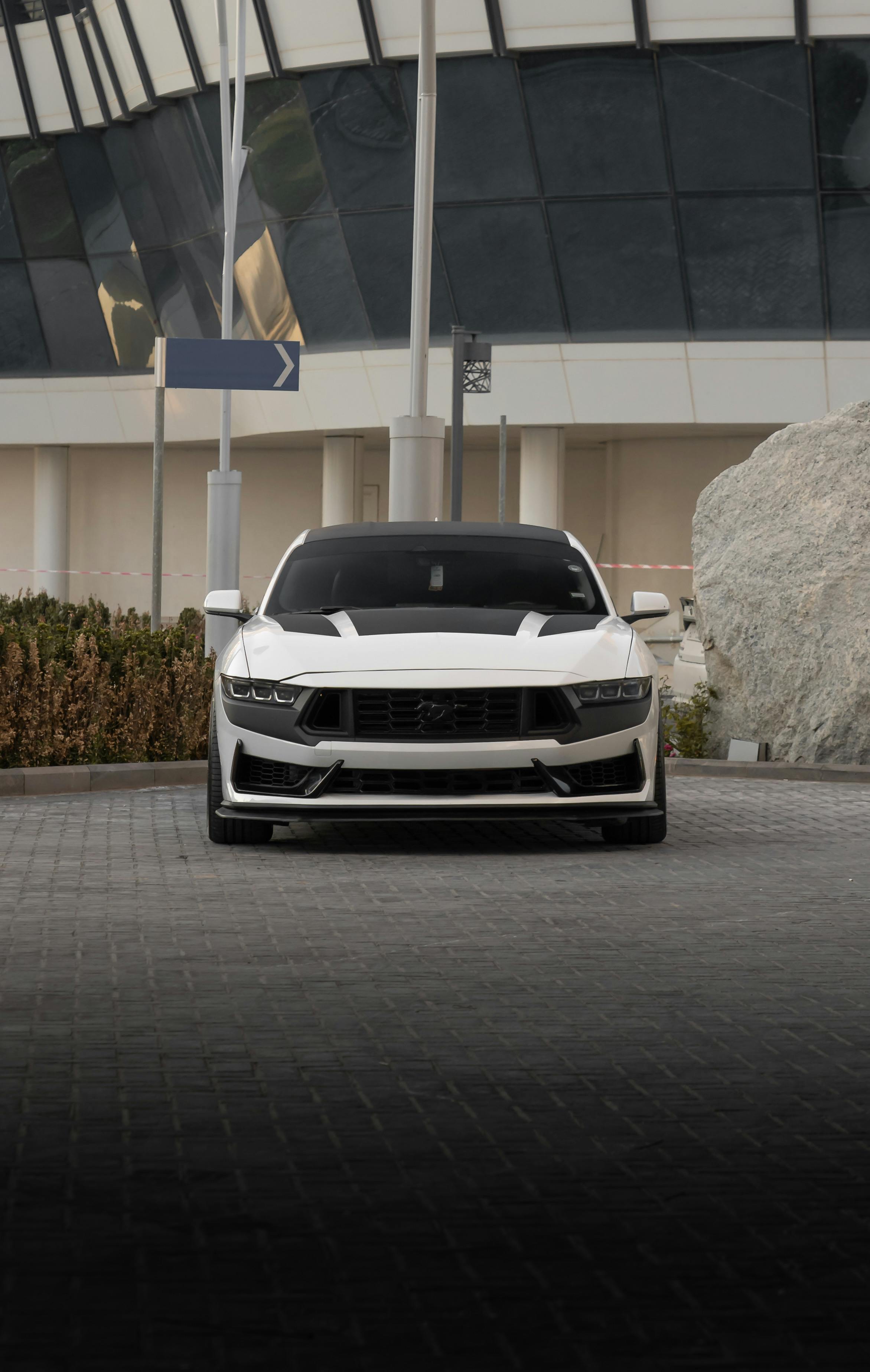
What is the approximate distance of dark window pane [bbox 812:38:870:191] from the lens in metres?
30.1

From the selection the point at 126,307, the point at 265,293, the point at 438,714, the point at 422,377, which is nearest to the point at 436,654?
the point at 438,714

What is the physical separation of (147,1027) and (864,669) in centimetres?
936

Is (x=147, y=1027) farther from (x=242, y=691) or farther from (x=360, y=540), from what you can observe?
(x=360, y=540)

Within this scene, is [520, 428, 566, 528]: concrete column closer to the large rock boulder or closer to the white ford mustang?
the large rock boulder

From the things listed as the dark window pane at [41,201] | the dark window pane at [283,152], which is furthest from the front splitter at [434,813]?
the dark window pane at [41,201]

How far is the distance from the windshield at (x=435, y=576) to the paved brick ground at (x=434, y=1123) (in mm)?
2189

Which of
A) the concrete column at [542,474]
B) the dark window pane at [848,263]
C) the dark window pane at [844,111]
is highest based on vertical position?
the dark window pane at [844,111]

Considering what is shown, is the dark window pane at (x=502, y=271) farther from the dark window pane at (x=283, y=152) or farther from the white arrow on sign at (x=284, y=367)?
the white arrow on sign at (x=284, y=367)

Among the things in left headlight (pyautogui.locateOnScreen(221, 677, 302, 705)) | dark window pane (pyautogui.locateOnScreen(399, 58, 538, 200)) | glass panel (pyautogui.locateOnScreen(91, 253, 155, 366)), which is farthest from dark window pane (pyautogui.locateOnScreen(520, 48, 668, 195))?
left headlight (pyautogui.locateOnScreen(221, 677, 302, 705))

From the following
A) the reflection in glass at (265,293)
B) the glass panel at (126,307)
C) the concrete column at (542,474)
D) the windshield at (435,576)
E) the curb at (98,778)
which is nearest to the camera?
the windshield at (435,576)

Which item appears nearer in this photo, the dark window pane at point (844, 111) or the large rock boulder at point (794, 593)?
the large rock boulder at point (794, 593)

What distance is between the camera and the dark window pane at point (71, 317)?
41562 mm

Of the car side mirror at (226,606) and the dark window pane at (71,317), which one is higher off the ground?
the dark window pane at (71,317)

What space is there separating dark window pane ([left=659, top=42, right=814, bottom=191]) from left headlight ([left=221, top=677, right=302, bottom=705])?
23.1 meters
